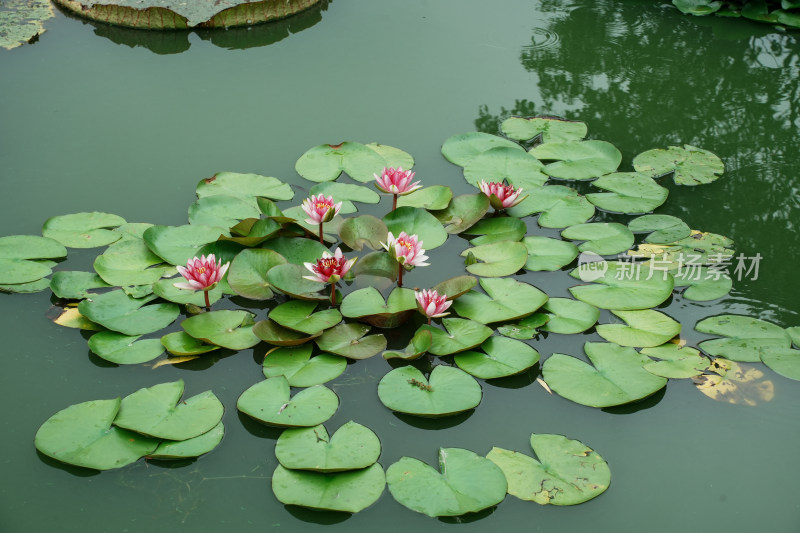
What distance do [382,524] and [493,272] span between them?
115cm

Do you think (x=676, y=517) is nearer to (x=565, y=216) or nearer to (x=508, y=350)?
(x=508, y=350)

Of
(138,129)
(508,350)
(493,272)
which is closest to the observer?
(508,350)

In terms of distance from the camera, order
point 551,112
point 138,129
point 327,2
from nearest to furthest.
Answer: point 138,129, point 551,112, point 327,2

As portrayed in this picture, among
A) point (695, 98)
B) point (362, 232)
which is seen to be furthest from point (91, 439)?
point (695, 98)

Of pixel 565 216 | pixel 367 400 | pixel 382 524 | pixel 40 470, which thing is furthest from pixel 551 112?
pixel 40 470

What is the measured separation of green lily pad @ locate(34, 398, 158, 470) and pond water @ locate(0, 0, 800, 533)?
5cm

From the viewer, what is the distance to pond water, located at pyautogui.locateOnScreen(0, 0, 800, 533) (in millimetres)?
1955

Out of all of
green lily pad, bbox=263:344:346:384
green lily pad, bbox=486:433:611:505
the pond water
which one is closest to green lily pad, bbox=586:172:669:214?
the pond water

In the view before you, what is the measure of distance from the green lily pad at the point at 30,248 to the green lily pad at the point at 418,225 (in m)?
1.34

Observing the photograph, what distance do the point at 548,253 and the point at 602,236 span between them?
0.89 ft

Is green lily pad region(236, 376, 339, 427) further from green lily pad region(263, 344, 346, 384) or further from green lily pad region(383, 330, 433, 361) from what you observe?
green lily pad region(383, 330, 433, 361)

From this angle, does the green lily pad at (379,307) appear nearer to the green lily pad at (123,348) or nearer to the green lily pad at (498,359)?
the green lily pad at (498,359)

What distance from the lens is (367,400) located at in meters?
2.22

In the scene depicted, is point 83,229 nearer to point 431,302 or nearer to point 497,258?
point 431,302
